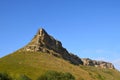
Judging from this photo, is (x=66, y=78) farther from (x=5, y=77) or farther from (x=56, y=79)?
(x=5, y=77)

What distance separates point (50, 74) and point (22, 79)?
22.2m

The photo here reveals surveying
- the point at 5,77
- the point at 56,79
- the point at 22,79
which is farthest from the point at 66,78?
the point at 5,77

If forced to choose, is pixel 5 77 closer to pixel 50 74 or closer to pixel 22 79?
pixel 22 79

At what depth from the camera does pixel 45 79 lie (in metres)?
185

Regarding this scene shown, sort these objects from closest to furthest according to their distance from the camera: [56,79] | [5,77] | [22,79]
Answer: [5,77], [22,79], [56,79]

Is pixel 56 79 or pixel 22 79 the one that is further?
pixel 56 79

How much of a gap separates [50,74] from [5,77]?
36386 mm

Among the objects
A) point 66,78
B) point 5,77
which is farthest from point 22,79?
point 66,78

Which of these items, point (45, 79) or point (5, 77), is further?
point (45, 79)

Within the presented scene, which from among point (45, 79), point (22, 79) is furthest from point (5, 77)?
point (45, 79)

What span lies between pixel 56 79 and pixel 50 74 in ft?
18.4

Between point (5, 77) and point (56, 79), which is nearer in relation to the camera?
point (5, 77)

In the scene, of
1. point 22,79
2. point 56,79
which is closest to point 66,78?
point 56,79

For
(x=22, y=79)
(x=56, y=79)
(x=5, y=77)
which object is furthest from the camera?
(x=56, y=79)
